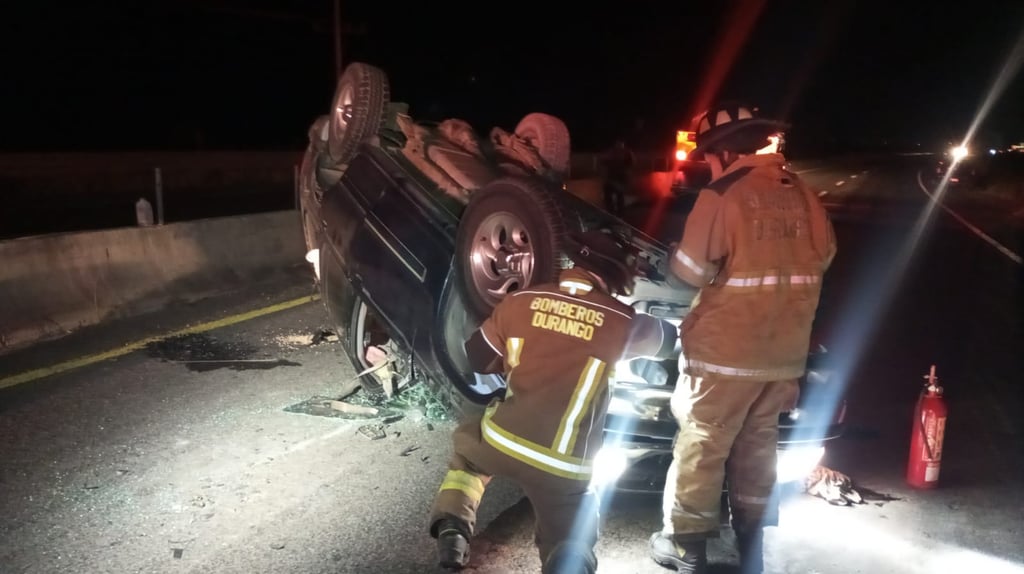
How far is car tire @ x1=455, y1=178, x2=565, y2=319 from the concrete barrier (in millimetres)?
4340

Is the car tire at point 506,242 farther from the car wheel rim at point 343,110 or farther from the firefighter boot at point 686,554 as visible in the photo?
the car wheel rim at point 343,110

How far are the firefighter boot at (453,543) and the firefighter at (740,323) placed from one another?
894 millimetres

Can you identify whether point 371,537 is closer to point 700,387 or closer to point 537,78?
point 700,387

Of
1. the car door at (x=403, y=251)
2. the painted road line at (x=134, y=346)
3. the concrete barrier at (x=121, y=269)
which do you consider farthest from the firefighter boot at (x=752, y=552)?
the concrete barrier at (x=121, y=269)

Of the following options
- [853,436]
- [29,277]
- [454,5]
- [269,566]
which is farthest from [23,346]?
[454,5]

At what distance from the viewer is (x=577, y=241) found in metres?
3.44

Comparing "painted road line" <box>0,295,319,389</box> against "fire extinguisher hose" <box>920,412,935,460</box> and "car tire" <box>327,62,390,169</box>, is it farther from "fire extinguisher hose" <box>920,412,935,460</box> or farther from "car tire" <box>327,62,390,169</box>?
"fire extinguisher hose" <box>920,412,935,460</box>

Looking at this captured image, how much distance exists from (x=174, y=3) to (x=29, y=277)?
39145mm

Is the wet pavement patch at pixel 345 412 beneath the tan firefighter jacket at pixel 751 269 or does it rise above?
beneath

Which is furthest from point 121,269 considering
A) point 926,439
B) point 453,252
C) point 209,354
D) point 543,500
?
point 926,439

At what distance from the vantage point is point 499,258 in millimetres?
3791

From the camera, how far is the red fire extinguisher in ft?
14.0

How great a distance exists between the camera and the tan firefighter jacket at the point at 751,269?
123 inches

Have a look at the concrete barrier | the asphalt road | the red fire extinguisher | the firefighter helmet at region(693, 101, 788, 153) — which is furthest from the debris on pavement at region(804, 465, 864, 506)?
the concrete barrier
